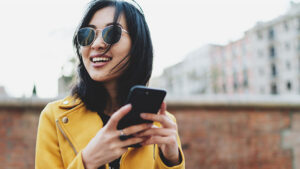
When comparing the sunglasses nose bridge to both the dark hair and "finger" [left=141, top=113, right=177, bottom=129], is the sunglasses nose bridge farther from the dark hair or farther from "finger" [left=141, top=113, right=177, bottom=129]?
"finger" [left=141, top=113, right=177, bottom=129]

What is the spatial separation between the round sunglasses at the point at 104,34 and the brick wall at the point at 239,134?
3.30 m

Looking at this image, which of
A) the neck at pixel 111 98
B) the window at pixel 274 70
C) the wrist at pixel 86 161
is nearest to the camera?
the wrist at pixel 86 161

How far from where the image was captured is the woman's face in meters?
1.18

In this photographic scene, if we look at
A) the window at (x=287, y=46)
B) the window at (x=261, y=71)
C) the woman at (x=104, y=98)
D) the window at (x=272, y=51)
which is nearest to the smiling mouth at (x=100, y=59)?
the woman at (x=104, y=98)

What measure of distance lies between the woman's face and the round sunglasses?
18 millimetres

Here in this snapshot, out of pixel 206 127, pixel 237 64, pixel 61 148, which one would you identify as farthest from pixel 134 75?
pixel 237 64

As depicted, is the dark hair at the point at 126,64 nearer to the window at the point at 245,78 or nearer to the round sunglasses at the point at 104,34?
the round sunglasses at the point at 104,34

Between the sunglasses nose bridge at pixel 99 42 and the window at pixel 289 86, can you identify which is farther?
the window at pixel 289 86

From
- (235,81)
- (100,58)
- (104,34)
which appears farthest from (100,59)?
(235,81)

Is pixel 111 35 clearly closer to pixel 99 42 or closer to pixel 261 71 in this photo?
pixel 99 42

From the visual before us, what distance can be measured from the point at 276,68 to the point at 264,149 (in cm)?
3767

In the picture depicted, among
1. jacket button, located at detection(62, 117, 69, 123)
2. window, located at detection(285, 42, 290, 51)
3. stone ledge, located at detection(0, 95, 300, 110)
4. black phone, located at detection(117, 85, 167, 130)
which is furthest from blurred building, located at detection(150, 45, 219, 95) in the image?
black phone, located at detection(117, 85, 167, 130)

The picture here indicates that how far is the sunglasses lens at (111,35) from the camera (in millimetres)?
1170

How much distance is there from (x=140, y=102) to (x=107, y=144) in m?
0.20
